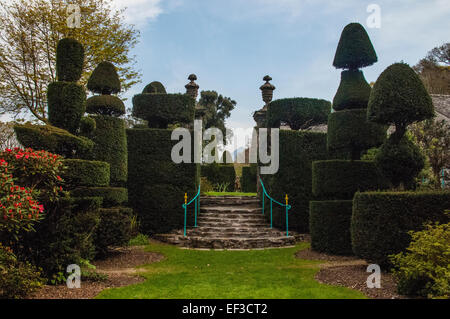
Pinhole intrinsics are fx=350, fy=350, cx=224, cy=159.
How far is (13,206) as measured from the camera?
479cm

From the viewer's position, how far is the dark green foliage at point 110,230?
829cm

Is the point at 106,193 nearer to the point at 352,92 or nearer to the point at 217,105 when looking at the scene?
the point at 352,92

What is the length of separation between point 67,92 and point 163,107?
14.8 feet

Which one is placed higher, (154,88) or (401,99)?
(154,88)

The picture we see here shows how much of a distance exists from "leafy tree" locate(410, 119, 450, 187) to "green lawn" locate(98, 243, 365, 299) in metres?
9.71

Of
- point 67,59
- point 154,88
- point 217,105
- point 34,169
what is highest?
point 217,105

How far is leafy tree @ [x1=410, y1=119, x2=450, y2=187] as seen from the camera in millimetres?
15422

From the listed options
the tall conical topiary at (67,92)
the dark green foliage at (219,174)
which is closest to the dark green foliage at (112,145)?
the tall conical topiary at (67,92)

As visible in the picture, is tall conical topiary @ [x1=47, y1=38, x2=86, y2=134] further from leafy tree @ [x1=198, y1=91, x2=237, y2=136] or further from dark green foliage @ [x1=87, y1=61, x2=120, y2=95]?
leafy tree @ [x1=198, y1=91, x2=237, y2=136]

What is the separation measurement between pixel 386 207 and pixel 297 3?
4942 mm

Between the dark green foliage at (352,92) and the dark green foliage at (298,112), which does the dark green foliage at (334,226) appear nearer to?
the dark green foliage at (352,92)

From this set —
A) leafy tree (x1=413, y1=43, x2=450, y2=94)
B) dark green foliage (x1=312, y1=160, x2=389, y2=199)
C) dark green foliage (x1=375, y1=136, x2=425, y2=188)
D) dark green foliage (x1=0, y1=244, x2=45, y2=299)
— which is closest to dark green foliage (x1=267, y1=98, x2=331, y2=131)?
dark green foliage (x1=312, y1=160, x2=389, y2=199)

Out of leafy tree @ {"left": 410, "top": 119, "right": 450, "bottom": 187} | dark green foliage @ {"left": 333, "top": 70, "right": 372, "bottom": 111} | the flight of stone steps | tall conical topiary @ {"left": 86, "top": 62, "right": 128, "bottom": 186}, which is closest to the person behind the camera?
dark green foliage @ {"left": 333, "top": 70, "right": 372, "bottom": 111}

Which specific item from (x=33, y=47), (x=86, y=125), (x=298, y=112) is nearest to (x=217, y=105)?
(x=33, y=47)
